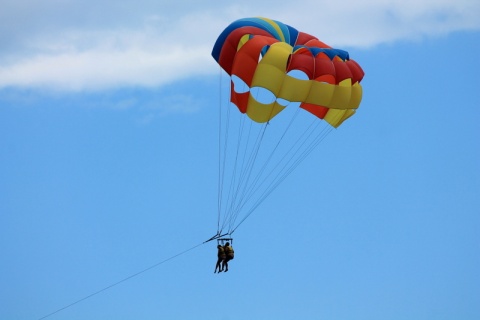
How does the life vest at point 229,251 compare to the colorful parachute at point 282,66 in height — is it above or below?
below

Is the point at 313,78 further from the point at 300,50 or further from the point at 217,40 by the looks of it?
the point at 217,40

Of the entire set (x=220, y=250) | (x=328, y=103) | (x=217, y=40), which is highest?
(x=217, y=40)

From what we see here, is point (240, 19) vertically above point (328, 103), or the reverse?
point (240, 19)

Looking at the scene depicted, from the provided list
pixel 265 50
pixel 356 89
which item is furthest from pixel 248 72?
pixel 356 89

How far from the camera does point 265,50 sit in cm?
3862

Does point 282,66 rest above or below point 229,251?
above

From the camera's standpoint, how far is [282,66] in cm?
3841

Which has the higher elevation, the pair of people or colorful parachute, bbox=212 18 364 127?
colorful parachute, bbox=212 18 364 127

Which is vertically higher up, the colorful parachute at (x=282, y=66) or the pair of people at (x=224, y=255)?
the colorful parachute at (x=282, y=66)

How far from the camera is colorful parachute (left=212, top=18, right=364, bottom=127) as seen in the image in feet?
126

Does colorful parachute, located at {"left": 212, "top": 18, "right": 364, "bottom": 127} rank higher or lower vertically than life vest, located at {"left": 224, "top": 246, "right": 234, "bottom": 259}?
higher

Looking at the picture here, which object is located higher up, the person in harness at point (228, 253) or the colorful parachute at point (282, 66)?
the colorful parachute at point (282, 66)

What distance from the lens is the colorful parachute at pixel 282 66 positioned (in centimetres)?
3847

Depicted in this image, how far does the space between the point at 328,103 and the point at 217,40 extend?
174 inches
